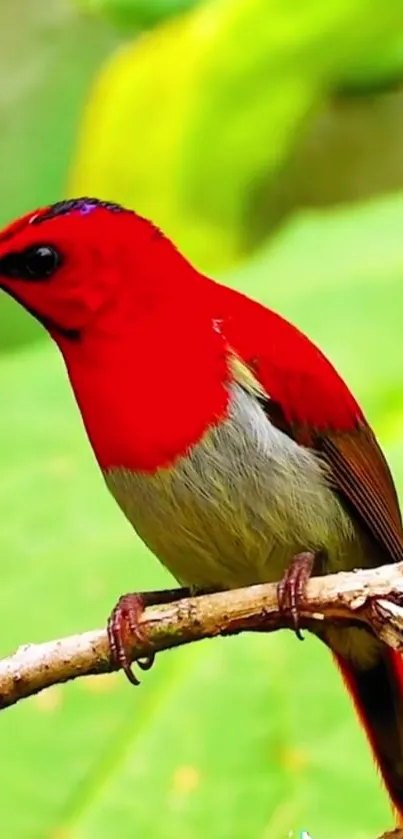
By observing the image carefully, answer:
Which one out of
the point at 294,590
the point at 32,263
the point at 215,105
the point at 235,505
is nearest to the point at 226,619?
the point at 294,590

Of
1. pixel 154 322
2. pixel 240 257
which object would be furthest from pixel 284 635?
pixel 240 257

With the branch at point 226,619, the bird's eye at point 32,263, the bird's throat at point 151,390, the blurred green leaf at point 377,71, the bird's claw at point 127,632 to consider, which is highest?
the blurred green leaf at point 377,71

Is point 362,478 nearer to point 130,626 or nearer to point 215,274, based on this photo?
point 130,626

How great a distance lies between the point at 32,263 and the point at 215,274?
0.81 meters

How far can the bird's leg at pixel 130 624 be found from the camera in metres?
1.07

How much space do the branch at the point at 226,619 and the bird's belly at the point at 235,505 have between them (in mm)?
129

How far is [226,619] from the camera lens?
100 centimetres

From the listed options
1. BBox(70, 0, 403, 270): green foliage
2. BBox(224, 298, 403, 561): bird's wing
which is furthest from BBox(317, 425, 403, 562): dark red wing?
BBox(70, 0, 403, 270): green foliage

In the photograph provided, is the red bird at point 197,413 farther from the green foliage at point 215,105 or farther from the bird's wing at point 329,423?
the green foliage at point 215,105

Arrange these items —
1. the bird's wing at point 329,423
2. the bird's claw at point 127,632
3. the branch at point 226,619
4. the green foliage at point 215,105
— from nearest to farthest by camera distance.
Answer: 1. the branch at point 226,619
2. the bird's claw at point 127,632
3. the bird's wing at point 329,423
4. the green foliage at point 215,105

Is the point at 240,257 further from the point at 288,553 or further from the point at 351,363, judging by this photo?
the point at 288,553

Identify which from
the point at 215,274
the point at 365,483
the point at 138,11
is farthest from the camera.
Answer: the point at 138,11

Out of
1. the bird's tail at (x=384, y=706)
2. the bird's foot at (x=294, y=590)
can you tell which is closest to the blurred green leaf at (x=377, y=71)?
the bird's tail at (x=384, y=706)

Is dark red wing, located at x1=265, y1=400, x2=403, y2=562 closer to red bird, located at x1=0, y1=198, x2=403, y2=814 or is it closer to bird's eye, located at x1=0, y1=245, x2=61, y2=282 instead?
red bird, located at x1=0, y1=198, x2=403, y2=814
